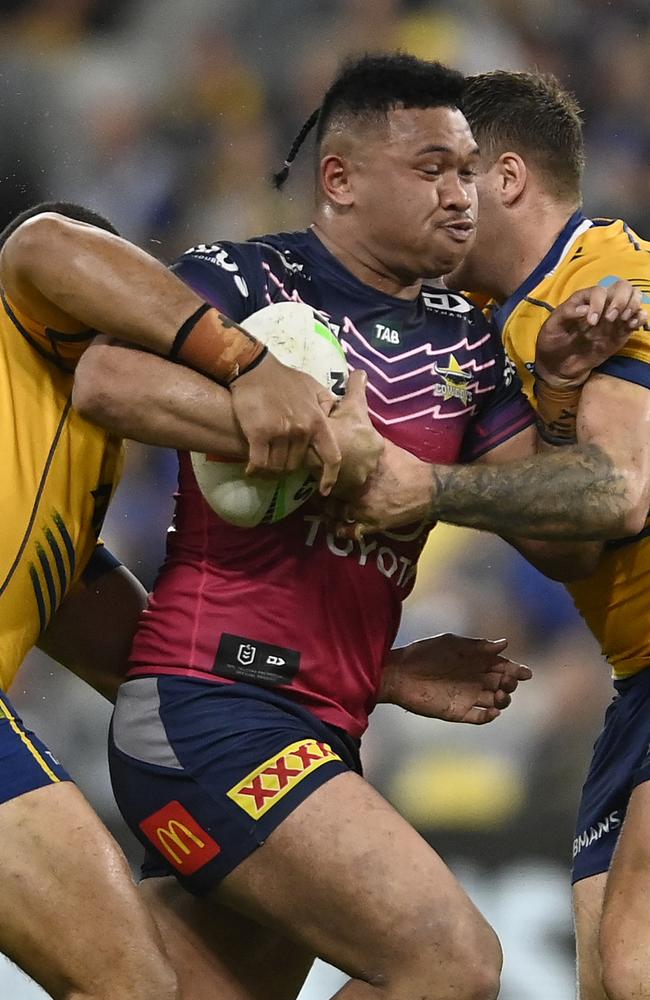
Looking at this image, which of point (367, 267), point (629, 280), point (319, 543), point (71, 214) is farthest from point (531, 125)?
point (319, 543)

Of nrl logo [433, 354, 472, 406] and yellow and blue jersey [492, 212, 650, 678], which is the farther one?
yellow and blue jersey [492, 212, 650, 678]

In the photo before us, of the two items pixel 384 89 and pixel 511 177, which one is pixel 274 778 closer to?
pixel 384 89

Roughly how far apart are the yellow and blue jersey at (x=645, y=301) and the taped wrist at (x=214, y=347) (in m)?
0.87

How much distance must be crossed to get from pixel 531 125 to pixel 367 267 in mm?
887

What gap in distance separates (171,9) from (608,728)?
4155 millimetres

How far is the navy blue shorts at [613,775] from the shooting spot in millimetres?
3127

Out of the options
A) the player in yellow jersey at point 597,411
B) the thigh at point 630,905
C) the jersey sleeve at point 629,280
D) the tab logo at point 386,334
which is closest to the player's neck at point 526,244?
the player in yellow jersey at point 597,411

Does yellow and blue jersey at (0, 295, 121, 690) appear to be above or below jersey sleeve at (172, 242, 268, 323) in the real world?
below

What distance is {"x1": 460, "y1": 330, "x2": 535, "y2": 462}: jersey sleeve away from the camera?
3023mm

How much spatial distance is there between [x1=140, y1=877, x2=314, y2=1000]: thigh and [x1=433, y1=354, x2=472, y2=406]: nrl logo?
120cm

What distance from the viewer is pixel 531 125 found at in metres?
3.61


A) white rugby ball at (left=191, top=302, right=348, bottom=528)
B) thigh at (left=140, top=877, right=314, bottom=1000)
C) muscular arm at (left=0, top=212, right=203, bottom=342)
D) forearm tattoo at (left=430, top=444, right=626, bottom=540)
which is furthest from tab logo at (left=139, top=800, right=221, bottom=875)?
muscular arm at (left=0, top=212, right=203, bottom=342)

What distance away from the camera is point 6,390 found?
2.74m

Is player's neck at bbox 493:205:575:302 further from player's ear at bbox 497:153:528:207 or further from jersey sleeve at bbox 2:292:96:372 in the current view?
jersey sleeve at bbox 2:292:96:372
